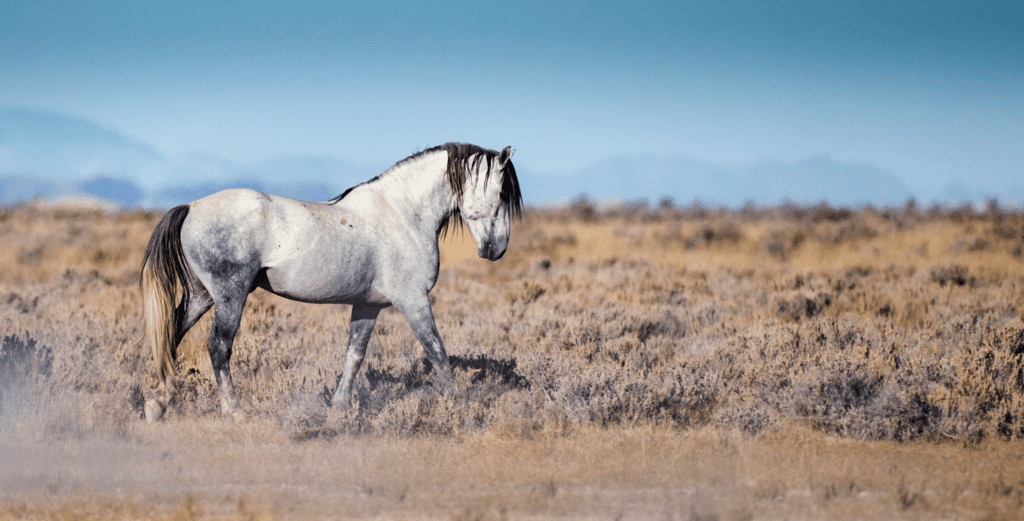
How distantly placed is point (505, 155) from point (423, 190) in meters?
0.65

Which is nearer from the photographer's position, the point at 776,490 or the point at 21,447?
the point at 776,490

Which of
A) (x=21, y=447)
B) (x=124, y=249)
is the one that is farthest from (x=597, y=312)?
(x=124, y=249)

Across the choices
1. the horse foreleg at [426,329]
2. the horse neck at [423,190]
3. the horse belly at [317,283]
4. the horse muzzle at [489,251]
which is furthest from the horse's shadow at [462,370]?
the horse neck at [423,190]

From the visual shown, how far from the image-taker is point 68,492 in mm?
4160

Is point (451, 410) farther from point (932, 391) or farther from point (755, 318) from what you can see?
point (755, 318)

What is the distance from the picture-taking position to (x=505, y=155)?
524 cm

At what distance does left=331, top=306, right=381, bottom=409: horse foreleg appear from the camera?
555cm

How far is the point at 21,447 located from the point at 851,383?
5.93 metres

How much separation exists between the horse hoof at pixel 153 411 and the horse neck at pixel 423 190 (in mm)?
2219

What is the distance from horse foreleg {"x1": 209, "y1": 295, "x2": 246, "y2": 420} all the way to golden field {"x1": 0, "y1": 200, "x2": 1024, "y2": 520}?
16 centimetres

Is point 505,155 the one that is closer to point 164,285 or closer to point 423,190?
point 423,190

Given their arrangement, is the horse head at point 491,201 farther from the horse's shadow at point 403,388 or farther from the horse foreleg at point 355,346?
the horse's shadow at point 403,388

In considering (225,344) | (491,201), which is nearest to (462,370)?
(491,201)

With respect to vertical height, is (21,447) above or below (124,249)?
below
